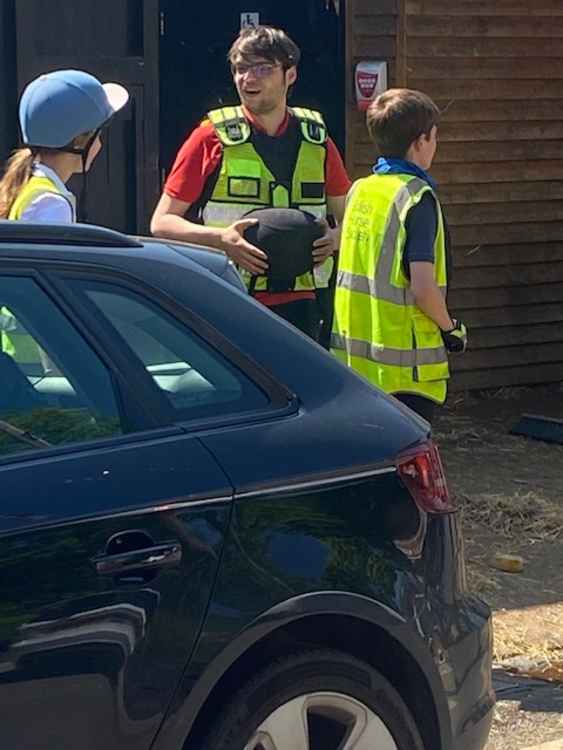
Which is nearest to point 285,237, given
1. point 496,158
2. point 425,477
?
point 425,477

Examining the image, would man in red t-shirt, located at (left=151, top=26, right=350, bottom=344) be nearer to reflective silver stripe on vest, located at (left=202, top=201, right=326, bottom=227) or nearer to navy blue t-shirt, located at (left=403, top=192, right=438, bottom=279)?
reflective silver stripe on vest, located at (left=202, top=201, right=326, bottom=227)

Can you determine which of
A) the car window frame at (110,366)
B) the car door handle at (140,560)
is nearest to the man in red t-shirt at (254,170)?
the car window frame at (110,366)

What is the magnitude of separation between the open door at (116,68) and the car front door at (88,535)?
16.3ft

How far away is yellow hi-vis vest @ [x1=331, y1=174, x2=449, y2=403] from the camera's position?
559 cm

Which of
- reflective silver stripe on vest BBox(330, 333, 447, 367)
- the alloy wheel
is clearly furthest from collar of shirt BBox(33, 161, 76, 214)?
the alloy wheel

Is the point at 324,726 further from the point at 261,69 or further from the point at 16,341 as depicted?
the point at 261,69

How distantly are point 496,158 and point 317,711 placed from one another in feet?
22.1

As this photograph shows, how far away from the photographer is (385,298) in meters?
5.66

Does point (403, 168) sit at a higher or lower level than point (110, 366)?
higher

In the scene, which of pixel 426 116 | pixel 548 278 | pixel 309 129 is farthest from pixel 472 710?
pixel 548 278

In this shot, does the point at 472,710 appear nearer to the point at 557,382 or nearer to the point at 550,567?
the point at 550,567

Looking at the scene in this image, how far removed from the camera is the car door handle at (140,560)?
129 inches

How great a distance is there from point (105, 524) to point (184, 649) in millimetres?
315

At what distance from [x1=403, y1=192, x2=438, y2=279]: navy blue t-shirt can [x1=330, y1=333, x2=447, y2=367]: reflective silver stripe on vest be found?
1.13 feet
